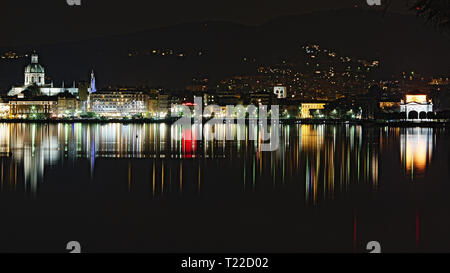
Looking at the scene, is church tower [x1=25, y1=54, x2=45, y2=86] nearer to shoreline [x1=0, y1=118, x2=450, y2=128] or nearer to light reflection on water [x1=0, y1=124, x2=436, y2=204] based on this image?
shoreline [x1=0, y1=118, x2=450, y2=128]

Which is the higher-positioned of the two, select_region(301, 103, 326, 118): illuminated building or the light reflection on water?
select_region(301, 103, 326, 118): illuminated building

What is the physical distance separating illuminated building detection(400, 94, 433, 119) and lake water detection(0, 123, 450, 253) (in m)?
47.5

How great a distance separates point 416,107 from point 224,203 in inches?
2444

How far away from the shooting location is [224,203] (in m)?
13.0

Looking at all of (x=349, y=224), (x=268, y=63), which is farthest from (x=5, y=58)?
(x=349, y=224)

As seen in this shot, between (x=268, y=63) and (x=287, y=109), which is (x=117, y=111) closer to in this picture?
(x=287, y=109)

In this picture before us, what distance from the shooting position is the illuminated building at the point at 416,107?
2717 inches

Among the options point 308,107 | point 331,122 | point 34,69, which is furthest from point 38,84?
point 331,122

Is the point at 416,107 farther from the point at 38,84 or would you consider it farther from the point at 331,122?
the point at 38,84

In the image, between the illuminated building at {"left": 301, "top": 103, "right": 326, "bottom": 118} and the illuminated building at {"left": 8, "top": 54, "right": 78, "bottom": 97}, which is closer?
the illuminated building at {"left": 301, "top": 103, "right": 326, "bottom": 118}

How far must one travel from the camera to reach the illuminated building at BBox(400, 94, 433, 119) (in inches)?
2717

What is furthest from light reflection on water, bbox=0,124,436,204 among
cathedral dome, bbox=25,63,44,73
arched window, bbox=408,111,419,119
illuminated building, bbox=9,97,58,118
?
cathedral dome, bbox=25,63,44,73

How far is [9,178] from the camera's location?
52.8 ft

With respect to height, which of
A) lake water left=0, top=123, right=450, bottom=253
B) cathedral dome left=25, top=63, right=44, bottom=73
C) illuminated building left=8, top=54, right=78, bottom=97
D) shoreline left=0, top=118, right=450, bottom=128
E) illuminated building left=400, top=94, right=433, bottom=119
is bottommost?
lake water left=0, top=123, right=450, bottom=253
